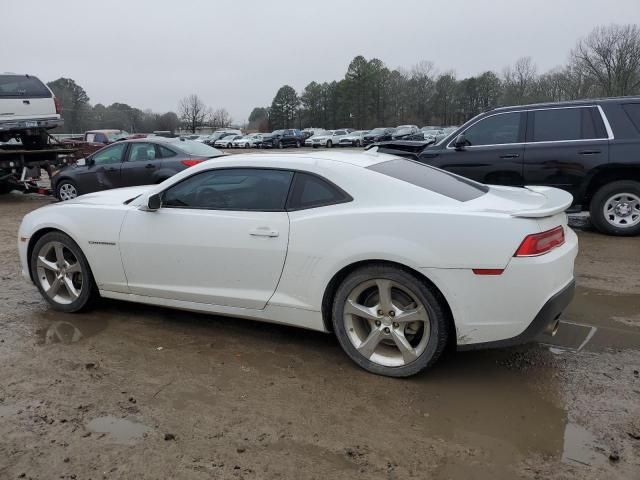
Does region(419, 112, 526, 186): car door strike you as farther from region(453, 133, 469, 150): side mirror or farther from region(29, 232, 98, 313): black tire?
region(29, 232, 98, 313): black tire

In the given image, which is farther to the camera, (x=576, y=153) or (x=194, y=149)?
(x=194, y=149)

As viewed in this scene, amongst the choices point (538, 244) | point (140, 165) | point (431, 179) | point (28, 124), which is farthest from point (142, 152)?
point (538, 244)

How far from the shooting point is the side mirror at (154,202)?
4137mm

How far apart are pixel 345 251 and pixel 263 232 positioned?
63cm

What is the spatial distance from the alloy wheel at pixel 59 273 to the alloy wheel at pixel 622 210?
6558mm

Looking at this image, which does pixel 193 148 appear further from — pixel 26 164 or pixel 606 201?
pixel 606 201

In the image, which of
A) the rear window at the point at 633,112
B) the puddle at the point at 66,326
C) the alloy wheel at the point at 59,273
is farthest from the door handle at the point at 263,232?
the rear window at the point at 633,112

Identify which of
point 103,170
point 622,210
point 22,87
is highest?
point 22,87

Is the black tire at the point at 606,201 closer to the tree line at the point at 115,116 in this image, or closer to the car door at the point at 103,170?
the car door at the point at 103,170

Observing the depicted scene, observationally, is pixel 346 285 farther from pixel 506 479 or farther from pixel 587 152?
pixel 587 152

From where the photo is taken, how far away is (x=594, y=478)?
2488mm

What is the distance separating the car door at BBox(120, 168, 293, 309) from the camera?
376 cm

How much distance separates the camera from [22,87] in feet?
42.9

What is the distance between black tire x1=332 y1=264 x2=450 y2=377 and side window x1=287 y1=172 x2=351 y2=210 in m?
0.53
